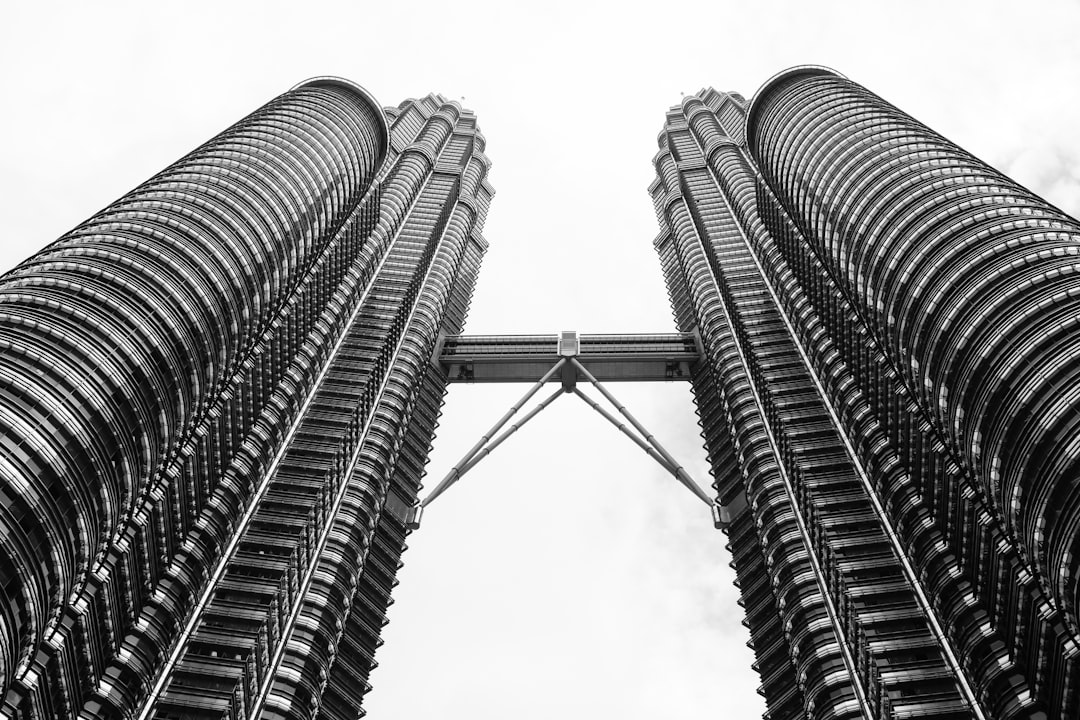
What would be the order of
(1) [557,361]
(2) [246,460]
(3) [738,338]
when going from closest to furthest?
(2) [246,460] → (3) [738,338] → (1) [557,361]

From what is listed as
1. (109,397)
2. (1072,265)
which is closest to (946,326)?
(1072,265)

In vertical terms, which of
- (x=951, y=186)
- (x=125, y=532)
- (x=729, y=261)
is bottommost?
(x=125, y=532)

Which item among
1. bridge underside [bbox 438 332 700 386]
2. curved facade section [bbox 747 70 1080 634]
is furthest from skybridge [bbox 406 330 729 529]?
curved facade section [bbox 747 70 1080 634]

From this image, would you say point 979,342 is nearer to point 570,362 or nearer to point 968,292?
point 968,292

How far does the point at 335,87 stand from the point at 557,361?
39.4 m

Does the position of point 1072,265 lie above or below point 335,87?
below

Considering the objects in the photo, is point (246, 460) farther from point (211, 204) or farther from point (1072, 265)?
point (1072, 265)

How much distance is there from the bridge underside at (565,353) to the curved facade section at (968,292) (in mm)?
30364

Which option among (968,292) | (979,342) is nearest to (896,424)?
(968,292)

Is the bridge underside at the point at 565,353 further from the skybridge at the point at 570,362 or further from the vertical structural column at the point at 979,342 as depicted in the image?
the vertical structural column at the point at 979,342

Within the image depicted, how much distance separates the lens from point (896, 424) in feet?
244

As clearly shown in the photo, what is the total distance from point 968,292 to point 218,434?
175ft

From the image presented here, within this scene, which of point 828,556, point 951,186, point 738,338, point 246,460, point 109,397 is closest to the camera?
point 109,397

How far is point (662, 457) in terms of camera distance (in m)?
111
